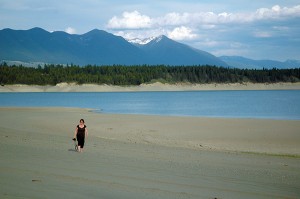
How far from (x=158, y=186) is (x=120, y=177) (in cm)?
110

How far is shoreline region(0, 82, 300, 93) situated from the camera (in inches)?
5386

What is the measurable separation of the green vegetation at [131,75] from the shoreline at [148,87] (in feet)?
4.64

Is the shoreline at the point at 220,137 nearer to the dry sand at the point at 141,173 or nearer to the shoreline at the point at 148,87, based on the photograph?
the dry sand at the point at 141,173

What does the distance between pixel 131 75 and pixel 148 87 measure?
761cm

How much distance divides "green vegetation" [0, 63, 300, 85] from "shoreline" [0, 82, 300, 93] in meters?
1.41

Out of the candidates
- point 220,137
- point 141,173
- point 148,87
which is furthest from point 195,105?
point 148,87

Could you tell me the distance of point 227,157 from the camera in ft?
48.4

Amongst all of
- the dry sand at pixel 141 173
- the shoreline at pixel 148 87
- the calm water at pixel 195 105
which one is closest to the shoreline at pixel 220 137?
the dry sand at pixel 141 173

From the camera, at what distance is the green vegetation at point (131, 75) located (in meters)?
138

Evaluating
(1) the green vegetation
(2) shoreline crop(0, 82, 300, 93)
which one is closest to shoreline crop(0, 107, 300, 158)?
(2) shoreline crop(0, 82, 300, 93)

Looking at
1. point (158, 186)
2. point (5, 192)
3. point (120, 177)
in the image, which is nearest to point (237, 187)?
point (158, 186)

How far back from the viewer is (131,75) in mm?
144875

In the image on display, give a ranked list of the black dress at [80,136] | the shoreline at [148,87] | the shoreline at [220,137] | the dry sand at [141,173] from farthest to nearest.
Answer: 1. the shoreline at [148,87]
2. the shoreline at [220,137]
3. the black dress at [80,136]
4. the dry sand at [141,173]

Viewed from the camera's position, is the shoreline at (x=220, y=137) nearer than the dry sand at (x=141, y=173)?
No
